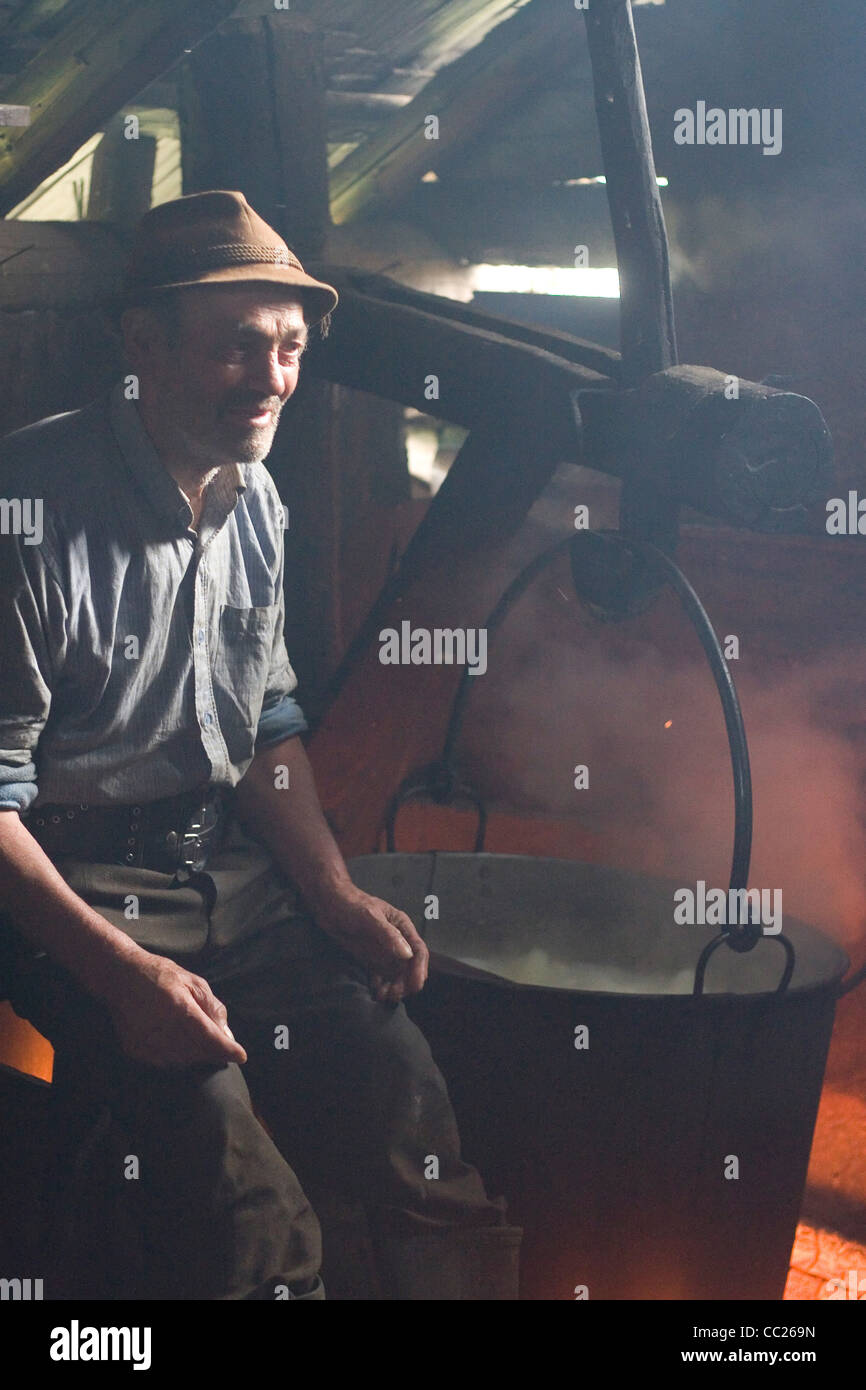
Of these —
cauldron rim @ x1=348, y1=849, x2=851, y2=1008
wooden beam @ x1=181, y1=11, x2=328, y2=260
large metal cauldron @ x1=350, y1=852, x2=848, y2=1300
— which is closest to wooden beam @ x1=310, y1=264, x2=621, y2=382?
wooden beam @ x1=181, y1=11, x2=328, y2=260

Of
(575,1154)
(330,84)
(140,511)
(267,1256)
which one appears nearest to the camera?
(267,1256)

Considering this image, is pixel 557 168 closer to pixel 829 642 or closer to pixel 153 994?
pixel 829 642

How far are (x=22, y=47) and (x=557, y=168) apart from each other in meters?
2.22

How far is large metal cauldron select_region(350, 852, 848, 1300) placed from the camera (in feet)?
7.67

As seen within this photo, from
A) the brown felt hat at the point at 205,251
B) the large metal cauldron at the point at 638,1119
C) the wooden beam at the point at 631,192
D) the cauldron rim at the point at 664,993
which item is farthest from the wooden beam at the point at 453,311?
the large metal cauldron at the point at 638,1119

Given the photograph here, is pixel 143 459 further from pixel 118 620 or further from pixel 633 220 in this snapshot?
pixel 633 220

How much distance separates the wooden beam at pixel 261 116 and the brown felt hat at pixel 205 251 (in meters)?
1.20

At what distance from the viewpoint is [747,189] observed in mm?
4516

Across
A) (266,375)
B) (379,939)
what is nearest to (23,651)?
(266,375)

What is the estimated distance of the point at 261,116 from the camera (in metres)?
3.35

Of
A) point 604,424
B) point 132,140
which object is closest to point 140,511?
point 604,424

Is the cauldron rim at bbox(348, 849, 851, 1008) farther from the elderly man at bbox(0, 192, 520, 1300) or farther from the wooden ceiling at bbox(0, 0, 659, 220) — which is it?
the wooden ceiling at bbox(0, 0, 659, 220)

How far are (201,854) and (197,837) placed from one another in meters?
0.03

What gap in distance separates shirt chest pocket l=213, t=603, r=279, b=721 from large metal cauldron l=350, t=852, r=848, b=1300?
611 mm
